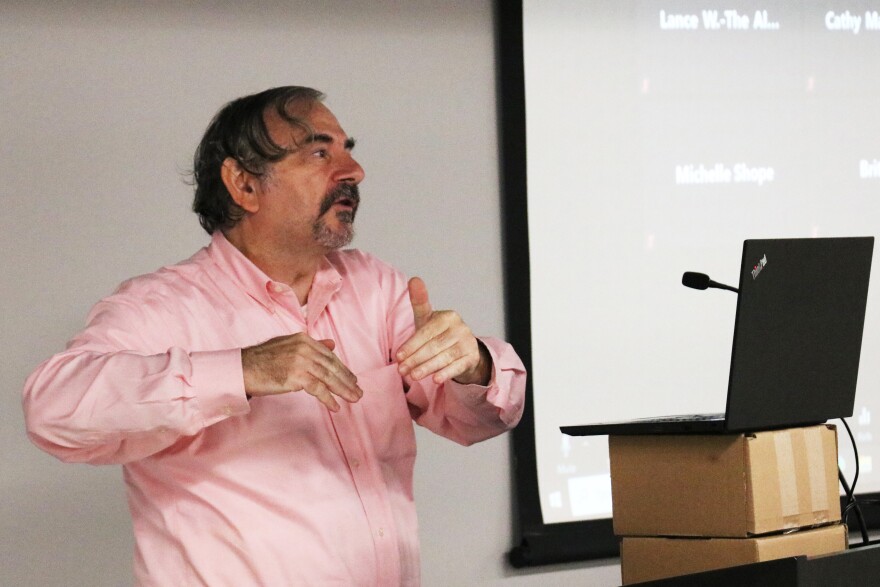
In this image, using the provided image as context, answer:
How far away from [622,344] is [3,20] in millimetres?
1947

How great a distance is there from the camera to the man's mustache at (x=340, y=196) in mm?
2170

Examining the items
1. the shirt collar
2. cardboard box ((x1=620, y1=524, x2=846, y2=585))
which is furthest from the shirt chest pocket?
cardboard box ((x1=620, y1=524, x2=846, y2=585))

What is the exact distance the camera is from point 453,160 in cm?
333

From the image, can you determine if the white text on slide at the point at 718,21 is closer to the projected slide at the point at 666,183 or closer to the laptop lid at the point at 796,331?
the projected slide at the point at 666,183

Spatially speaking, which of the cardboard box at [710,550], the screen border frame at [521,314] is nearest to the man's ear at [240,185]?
the cardboard box at [710,550]

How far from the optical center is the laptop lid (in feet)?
5.41

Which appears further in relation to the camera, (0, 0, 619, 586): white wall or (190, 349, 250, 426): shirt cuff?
(0, 0, 619, 586): white wall

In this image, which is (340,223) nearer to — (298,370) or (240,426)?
(240,426)

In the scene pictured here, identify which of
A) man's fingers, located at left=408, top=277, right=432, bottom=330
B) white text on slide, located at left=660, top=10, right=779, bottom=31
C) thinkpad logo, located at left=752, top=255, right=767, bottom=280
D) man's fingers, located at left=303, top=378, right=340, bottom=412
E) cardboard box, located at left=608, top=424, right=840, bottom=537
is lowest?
cardboard box, located at left=608, top=424, right=840, bottom=537

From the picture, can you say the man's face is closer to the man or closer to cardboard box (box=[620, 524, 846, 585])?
the man

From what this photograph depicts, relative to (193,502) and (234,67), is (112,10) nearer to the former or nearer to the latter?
(234,67)

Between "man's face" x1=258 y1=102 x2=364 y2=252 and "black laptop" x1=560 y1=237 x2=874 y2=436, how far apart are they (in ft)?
2.07

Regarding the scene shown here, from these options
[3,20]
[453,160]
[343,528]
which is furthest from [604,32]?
[343,528]

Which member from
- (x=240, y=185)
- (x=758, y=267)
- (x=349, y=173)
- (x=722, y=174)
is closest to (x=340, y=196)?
(x=349, y=173)
